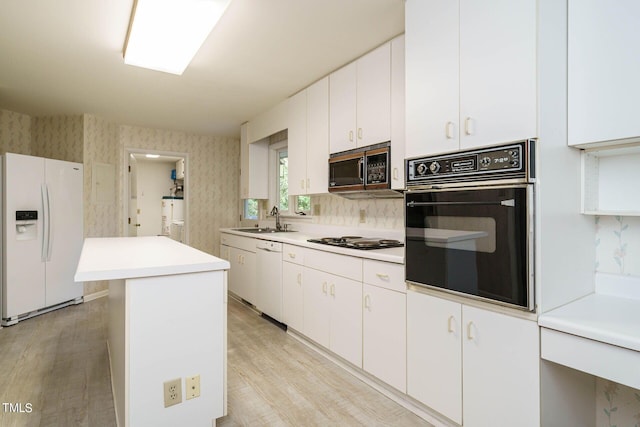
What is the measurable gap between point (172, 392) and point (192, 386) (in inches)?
3.6

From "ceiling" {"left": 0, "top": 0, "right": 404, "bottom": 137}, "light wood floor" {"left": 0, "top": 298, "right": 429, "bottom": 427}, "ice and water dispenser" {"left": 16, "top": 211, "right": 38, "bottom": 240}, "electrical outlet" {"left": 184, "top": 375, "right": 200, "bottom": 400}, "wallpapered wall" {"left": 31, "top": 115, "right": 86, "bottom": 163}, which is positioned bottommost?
"light wood floor" {"left": 0, "top": 298, "right": 429, "bottom": 427}

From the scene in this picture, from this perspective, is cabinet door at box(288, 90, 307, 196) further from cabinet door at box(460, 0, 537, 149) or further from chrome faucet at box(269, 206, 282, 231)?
cabinet door at box(460, 0, 537, 149)

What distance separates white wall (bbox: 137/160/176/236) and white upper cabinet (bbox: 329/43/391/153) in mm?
6481

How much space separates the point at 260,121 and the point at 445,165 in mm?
3164

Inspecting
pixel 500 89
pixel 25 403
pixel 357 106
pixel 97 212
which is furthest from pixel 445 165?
pixel 97 212

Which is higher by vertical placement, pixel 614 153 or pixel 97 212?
pixel 614 153

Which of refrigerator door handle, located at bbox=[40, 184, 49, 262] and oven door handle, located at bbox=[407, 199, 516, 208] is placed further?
refrigerator door handle, located at bbox=[40, 184, 49, 262]

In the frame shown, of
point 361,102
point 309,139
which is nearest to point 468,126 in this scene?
point 361,102

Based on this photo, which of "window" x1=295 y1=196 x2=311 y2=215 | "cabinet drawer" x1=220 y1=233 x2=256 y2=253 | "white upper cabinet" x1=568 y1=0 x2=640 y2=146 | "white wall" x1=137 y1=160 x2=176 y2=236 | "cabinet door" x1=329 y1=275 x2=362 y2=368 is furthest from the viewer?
"white wall" x1=137 y1=160 x2=176 y2=236

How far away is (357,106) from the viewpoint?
2.70m

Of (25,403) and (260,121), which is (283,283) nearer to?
(25,403)

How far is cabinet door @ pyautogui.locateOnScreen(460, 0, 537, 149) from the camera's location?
1.38 m

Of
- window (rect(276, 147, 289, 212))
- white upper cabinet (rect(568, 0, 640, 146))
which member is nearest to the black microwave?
white upper cabinet (rect(568, 0, 640, 146))

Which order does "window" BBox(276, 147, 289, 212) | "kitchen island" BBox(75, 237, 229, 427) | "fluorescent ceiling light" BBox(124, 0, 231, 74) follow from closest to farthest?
"kitchen island" BBox(75, 237, 229, 427) → "fluorescent ceiling light" BBox(124, 0, 231, 74) → "window" BBox(276, 147, 289, 212)
